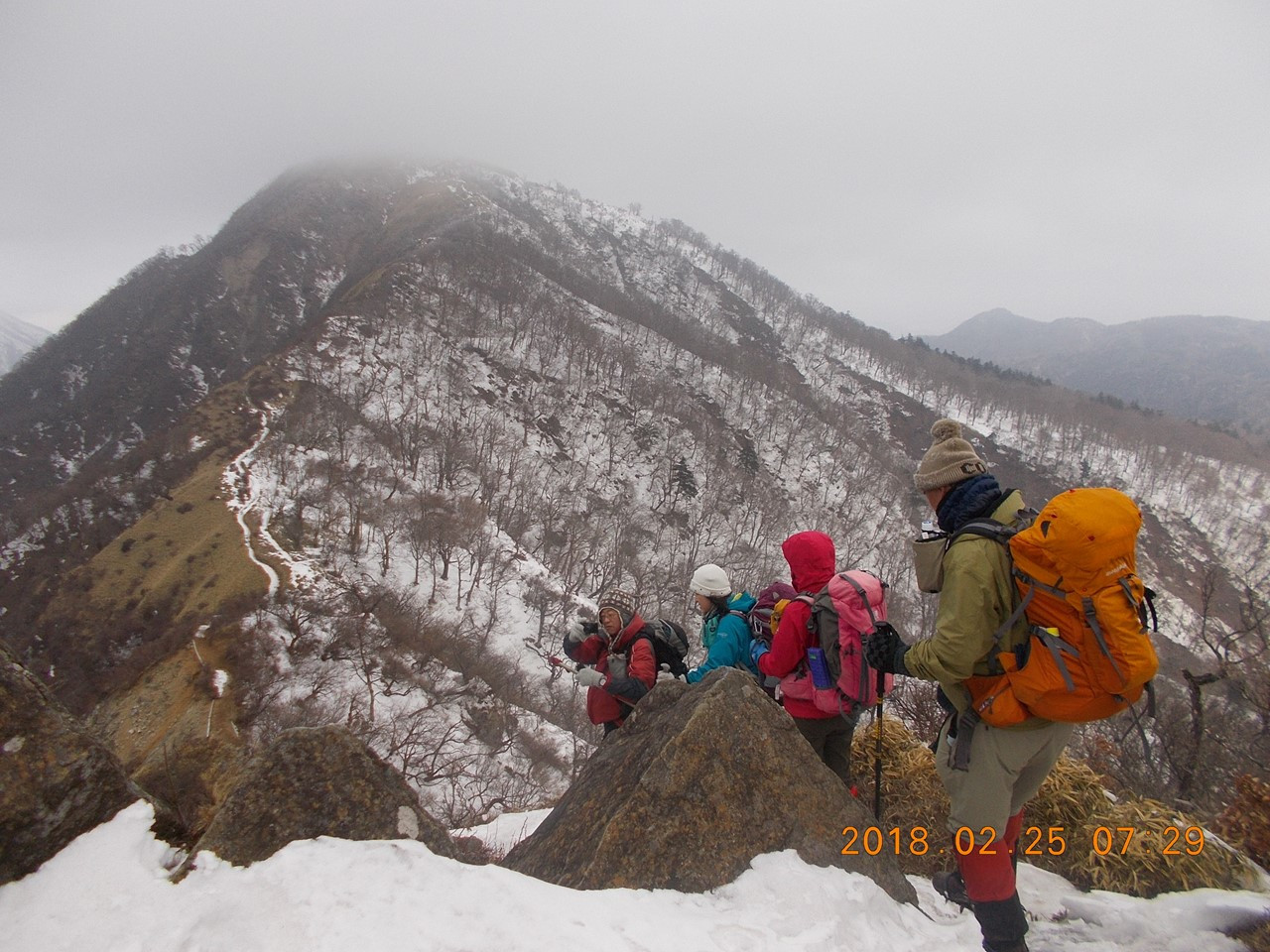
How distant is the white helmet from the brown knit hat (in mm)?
2317

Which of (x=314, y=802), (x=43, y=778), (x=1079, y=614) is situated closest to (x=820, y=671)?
(x=1079, y=614)

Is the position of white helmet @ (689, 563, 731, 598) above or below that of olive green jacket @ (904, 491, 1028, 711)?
below

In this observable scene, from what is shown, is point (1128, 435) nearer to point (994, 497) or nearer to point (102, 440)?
point (994, 497)

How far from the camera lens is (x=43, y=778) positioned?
3.12m

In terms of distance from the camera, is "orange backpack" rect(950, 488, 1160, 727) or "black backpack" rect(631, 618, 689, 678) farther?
"black backpack" rect(631, 618, 689, 678)

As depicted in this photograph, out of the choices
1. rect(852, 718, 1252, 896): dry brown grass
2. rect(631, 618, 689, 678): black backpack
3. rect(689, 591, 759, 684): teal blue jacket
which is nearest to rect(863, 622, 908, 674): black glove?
rect(852, 718, 1252, 896): dry brown grass

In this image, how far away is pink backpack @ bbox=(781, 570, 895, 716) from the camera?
12.9 ft

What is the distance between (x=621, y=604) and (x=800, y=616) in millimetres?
2094

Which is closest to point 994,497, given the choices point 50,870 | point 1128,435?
point 50,870

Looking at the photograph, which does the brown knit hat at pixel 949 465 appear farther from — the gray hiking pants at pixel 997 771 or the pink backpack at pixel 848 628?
the gray hiking pants at pixel 997 771

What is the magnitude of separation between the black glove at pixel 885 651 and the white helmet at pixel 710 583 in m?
1.85

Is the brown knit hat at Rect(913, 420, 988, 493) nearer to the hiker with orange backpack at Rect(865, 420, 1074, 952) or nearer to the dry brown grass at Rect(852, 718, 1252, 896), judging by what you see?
the hiker with orange backpack at Rect(865, 420, 1074, 952)

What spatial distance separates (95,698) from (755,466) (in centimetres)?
7524

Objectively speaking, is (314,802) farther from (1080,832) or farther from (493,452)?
(493,452)
